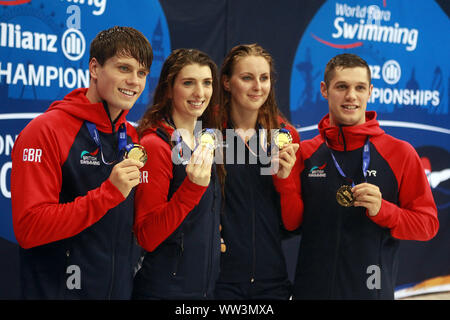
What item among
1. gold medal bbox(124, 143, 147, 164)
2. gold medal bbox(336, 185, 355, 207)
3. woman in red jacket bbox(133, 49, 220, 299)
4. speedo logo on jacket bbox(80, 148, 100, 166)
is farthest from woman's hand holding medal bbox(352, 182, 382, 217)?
speedo logo on jacket bbox(80, 148, 100, 166)

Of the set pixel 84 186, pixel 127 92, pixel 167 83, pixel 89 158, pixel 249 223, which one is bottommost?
pixel 249 223

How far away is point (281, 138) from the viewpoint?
276 centimetres

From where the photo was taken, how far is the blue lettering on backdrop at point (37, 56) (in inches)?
149

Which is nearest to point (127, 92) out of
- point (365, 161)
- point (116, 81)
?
point (116, 81)

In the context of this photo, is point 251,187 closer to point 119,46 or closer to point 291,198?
point 291,198

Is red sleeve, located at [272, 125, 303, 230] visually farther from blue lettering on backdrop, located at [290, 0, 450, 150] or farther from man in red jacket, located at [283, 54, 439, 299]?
blue lettering on backdrop, located at [290, 0, 450, 150]

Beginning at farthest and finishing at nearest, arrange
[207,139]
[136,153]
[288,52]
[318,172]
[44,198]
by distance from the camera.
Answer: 1. [288,52]
2. [318,172]
3. [207,139]
4. [136,153]
5. [44,198]

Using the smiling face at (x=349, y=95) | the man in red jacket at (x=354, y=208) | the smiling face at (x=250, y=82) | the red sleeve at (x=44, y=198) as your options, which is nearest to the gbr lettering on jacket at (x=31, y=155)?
the red sleeve at (x=44, y=198)

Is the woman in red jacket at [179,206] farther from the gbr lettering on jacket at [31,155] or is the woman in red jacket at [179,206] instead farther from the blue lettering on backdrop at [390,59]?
the blue lettering on backdrop at [390,59]

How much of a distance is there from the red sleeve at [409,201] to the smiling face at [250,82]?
2.72 ft

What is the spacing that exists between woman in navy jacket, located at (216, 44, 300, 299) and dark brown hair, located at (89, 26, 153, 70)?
0.71m

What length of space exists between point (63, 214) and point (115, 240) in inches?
13.2

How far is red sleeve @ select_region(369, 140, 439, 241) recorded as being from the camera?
8.95ft

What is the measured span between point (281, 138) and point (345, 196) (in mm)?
498
